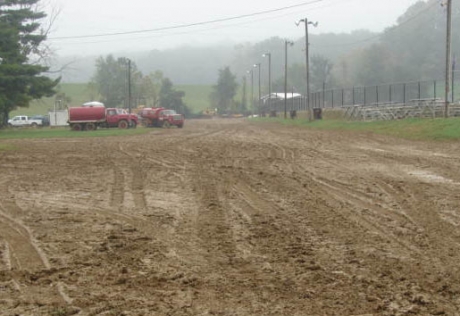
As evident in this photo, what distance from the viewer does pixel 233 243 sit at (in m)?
7.19

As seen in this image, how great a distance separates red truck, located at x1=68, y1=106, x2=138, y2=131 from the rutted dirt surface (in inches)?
1536

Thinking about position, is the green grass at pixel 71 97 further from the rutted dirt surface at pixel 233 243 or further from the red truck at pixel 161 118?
the rutted dirt surface at pixel 233 243

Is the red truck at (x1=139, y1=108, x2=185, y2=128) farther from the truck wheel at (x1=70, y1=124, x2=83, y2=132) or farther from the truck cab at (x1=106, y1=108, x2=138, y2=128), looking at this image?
the truck wheel at (x1=70, y1=124, x2=83, y2=132)

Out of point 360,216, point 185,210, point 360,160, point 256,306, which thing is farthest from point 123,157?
point 256,306

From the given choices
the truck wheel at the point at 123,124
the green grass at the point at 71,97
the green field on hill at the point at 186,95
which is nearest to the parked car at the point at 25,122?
the truck wheel at the point at 123,124

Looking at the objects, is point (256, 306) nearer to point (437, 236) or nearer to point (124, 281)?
point (124, 281)

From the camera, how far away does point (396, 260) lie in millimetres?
6316

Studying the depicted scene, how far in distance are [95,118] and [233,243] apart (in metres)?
47.5

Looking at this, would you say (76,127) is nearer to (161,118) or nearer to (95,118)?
(95,118)

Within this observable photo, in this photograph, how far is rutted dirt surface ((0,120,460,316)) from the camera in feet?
16.9

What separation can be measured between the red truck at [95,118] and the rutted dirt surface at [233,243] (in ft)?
128

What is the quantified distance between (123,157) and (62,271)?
13.9 metres

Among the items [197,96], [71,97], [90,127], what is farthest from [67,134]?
[197,96]

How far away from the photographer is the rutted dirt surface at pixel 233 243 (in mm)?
5145
